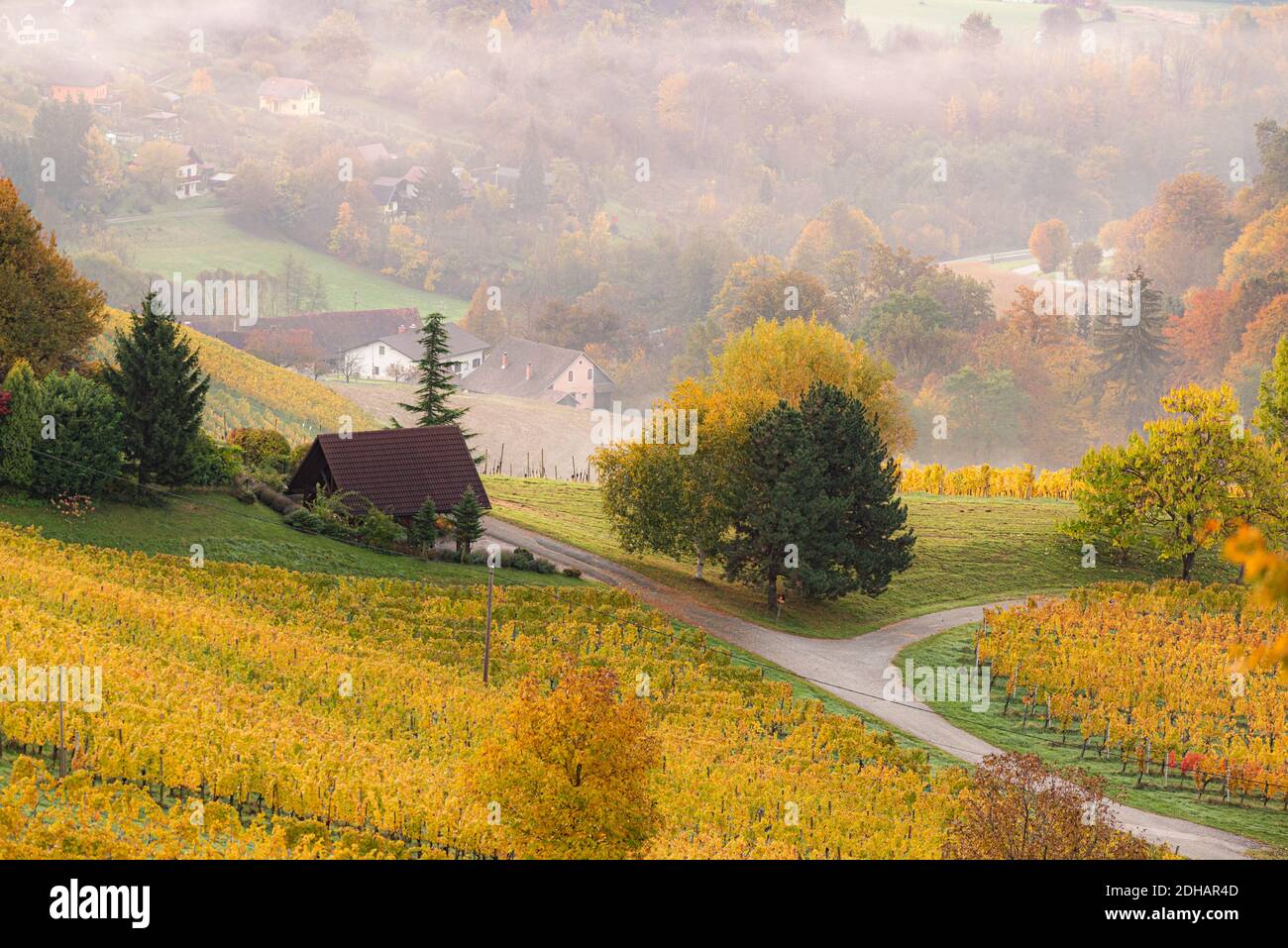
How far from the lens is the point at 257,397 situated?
301ft

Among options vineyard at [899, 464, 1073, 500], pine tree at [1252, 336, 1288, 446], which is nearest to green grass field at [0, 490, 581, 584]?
pine tree at [1252, 336, 1288, 446]

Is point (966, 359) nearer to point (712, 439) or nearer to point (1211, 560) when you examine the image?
point (1211, 560)

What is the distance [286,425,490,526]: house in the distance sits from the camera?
177ft

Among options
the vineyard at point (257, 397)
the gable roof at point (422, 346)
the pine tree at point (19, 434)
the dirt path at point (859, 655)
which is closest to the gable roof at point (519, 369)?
the gable roof at point (422, 346)

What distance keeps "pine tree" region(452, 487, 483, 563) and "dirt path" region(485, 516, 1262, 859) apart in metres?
4.38

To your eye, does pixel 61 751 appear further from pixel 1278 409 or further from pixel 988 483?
pixel 988 483

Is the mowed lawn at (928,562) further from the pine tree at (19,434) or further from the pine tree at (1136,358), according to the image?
the pine tree at (1136,358)

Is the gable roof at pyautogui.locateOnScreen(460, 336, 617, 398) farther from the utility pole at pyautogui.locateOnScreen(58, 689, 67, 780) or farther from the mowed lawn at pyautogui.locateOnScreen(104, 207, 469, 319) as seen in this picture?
the utility pole at pyautogui.locateOnScreen(58, 689, 67, 780)

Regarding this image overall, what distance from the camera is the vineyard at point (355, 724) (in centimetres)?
2420

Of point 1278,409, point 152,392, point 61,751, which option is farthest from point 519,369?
point 61,751

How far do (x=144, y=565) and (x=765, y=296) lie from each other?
9817cm

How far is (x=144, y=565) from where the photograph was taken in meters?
43.5

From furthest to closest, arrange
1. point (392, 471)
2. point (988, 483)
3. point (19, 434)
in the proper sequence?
point (988, 483)
point (392, 471)
point (19, 434)

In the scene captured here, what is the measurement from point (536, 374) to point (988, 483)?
70.0 m
